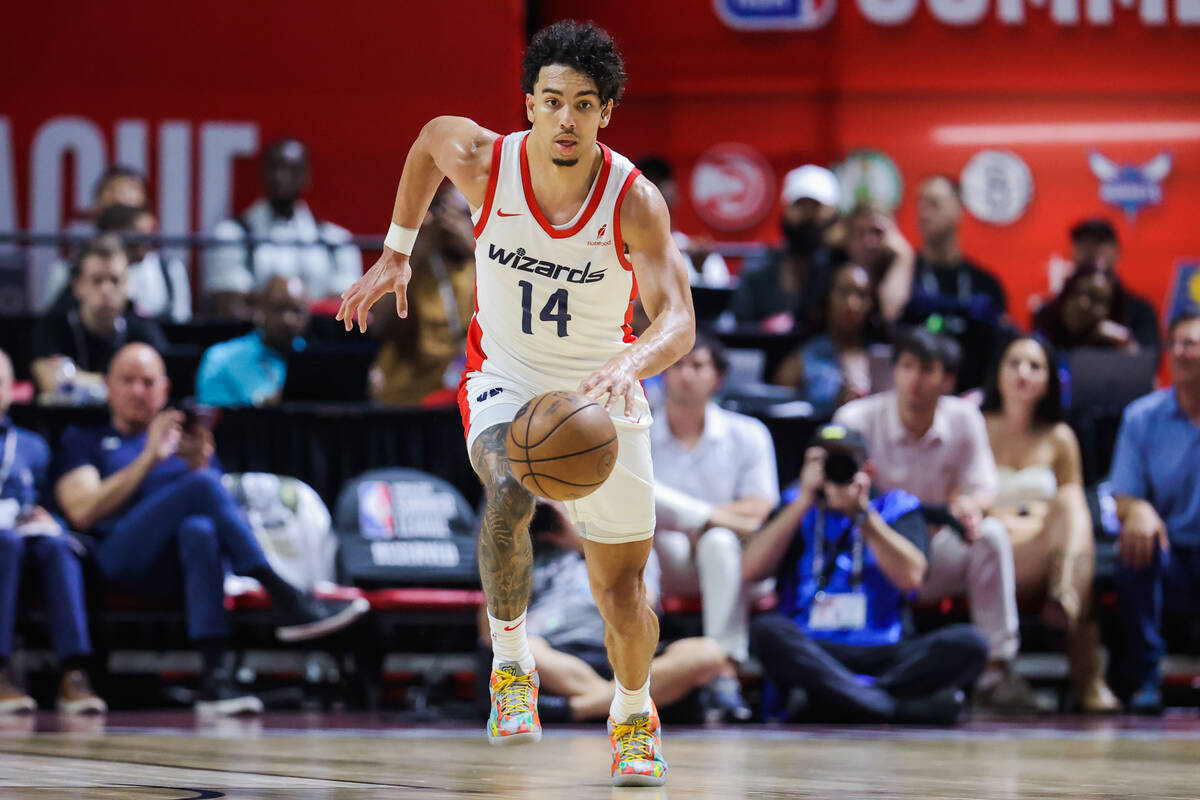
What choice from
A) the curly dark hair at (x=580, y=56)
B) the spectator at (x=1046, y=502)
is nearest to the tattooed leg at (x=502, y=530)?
the curly dark hair at (x=580, y=56)

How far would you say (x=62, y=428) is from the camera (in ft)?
22.7

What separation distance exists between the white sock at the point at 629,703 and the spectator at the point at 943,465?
8.54 ft

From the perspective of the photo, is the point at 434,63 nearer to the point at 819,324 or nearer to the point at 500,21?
the point at 500,21

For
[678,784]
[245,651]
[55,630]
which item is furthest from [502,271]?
[245,651]

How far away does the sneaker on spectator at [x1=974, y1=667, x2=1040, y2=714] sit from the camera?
6.49 meters

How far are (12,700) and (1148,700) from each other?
4.45 metres

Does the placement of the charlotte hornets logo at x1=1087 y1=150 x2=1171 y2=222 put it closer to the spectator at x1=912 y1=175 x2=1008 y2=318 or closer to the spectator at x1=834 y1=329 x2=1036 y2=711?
the spectator at x1=912 y1=175 x2=1008 y2=318

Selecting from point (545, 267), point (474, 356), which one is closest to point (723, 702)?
point (474, 356)

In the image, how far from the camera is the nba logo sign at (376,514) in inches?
266

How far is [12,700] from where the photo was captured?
5.98 meters

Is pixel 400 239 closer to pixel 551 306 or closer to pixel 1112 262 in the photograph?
pixel 551 306

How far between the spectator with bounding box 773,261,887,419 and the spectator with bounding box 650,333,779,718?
2.25ft

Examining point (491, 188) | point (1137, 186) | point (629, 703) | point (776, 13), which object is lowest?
point (629, 703)

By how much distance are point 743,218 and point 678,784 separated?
901 cm
